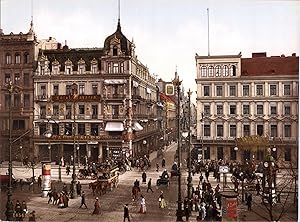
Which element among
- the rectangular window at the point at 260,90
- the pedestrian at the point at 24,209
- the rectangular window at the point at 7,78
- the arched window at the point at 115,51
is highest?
the arched window at the point at 115,51

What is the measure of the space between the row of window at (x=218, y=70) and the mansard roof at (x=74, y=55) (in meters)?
2.08

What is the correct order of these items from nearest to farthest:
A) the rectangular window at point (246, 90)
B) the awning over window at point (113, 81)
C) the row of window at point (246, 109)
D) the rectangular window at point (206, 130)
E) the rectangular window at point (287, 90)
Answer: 1. the rectangular window at point (287, 90)
2. the row of window at point (246, 109)
3. the rectangular window at point (246, 90)
4. the rectangular window at point (206, 130)
5. the awning over window at point (113, 81)

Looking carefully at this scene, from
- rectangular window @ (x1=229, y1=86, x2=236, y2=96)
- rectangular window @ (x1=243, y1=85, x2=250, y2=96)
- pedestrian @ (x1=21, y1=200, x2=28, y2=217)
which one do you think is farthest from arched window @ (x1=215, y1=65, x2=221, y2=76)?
pedestrian @ (x1=21, y1=200, x2=28, y2=217)

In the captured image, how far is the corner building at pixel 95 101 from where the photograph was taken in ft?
28.8

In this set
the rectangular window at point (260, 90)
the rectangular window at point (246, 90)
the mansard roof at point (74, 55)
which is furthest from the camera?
the mansard roof at point (74, 55)

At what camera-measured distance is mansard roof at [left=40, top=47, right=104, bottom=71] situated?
28.5 feet

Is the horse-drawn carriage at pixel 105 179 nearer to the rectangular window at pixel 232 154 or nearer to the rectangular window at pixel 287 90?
the rectangular window at pixel 232 154

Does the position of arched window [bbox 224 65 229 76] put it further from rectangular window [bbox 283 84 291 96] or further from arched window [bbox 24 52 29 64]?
arched window [bbox 24 52 29 64]

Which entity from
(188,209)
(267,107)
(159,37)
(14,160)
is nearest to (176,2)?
(159,37)

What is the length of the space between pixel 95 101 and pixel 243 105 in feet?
9.68

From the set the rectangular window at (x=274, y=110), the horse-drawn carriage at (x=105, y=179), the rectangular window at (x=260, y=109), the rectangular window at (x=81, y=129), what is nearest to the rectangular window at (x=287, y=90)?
the rectangular window at (x=274, y=110)

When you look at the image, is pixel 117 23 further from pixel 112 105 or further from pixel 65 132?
pixel 65 132

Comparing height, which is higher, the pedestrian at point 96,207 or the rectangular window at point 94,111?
the rectangular window at point 94,111

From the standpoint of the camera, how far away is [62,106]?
8891 mm
